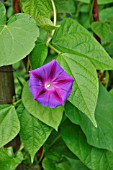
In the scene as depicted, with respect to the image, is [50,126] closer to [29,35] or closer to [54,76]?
[54,76]

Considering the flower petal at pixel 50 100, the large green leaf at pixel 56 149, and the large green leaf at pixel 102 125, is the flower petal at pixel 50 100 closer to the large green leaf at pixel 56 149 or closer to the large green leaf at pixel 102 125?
the large green leaf at pixel 102 125

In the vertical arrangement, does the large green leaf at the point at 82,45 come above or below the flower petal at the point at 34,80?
above

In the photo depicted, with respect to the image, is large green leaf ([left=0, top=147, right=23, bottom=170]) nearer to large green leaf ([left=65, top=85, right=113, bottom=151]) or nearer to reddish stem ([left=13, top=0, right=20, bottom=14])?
large green leaf ([left=65, top=85, right=113, bottom=151])

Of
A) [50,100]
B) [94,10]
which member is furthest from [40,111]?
[94,10]

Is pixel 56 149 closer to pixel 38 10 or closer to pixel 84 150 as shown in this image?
pixel 84 150

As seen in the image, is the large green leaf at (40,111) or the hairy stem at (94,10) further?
the hairy stem at (94,10)

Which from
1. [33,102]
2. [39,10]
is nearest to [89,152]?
[33,102]

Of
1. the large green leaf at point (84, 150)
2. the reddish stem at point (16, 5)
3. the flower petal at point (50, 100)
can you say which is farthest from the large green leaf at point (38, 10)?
the large green leaf at point (84, 150)
